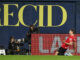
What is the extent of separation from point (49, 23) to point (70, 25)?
3.65 feet

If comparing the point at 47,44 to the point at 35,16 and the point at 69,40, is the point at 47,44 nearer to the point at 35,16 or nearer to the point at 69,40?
the point at 69,40

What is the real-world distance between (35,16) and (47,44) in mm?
4810

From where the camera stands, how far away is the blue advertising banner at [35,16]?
21.8 metres

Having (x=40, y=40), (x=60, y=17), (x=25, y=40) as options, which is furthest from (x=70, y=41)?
(x=60, y=17)

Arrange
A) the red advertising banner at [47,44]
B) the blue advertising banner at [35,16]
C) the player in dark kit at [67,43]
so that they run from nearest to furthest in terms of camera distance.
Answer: the player in dark kit at [67,43] < the red advertising banner at [47,44] < the blue advertising banner at [35,16]

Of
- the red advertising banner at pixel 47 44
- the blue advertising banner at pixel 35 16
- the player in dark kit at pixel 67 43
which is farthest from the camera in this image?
the blue advertising banner at pixel 35 16

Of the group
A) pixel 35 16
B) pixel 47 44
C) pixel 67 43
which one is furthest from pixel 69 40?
pixel 35 16

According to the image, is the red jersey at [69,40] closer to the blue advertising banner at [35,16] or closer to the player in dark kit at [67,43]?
the player in dark kit at [67,43]

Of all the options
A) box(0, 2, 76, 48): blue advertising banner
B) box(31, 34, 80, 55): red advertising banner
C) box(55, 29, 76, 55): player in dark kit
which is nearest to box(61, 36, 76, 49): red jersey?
box(55, 29, 76, 55): player in dark kit

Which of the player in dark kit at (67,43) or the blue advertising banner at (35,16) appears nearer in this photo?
the player in dark kit at (67,43)

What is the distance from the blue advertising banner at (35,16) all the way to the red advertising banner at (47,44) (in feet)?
14.1

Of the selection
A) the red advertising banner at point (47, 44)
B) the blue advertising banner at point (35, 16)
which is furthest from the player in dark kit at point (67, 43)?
the blue advertising banner at point (35, 16)

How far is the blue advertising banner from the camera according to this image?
21.8 meters

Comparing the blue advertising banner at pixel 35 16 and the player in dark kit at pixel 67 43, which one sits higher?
the blue advertising banner at pixel 35 16
